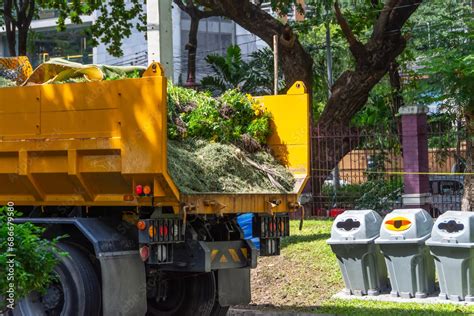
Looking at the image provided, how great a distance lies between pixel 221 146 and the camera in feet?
28.2

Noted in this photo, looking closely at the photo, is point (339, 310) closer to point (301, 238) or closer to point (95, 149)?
point (95, 149)

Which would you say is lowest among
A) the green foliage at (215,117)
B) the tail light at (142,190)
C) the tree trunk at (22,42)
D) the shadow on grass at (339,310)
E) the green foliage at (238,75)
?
the shadow on grass at (339,310)

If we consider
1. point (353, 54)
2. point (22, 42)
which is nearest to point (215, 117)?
point (353, 54)

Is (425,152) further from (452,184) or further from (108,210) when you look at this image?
(108,210)

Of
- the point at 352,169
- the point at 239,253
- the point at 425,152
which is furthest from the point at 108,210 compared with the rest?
the point at 352,169

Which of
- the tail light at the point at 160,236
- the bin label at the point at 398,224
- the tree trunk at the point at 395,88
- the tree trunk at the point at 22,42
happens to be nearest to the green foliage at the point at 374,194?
the tree trunk at the point at 395,88

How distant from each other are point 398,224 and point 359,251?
64cm

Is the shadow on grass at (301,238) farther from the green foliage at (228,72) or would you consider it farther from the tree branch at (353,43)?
the green foliage at (228,72)

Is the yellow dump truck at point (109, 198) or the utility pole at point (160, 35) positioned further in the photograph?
the utility pole at point (160, 35)

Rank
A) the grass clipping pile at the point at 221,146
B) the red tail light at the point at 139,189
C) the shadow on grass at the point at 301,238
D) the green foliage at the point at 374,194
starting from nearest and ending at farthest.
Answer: the red tail light at the point at 139,189, the grass clipping pile at the point at 221,146, the shadow on grass at the point at 301,238, the green foliage at the point at 374,194

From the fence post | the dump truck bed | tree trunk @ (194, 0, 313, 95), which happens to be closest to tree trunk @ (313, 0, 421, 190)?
tree trunk @ (194, 0, 313, 95)

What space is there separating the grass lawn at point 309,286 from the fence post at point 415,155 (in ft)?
11.2

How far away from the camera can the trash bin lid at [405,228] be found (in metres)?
10.3

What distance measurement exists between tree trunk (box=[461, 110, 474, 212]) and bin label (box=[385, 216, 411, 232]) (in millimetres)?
6105
